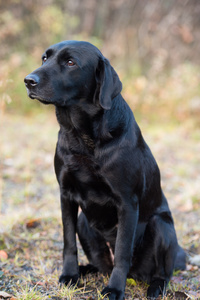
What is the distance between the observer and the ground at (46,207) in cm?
259

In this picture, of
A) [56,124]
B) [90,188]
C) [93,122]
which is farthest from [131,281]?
[56,124]

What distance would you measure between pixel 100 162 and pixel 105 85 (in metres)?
0.47

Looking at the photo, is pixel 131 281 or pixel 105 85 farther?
pixel 131 281

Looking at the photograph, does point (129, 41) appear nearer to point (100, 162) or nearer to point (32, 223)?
point (32, 223)

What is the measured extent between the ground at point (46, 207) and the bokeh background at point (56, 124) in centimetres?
1

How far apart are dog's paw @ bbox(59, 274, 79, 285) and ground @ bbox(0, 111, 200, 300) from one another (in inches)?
2.2

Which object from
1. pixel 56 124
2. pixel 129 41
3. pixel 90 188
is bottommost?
pixel 90 188

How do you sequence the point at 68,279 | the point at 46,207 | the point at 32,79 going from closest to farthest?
the point at 32,79, the point at 68,279, the point at 46,207

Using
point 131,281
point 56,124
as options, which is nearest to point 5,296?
point 131,281

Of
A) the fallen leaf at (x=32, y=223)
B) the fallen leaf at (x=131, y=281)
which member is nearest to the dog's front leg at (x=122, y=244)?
the fallen leaf at (x=131, y=281)

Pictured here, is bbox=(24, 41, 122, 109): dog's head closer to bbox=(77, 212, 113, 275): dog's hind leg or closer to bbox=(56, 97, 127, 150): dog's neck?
bbox=(56, 97, 127, 150): dog's neck

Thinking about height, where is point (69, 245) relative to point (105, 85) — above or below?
below

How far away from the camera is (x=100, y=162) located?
7.48 ft

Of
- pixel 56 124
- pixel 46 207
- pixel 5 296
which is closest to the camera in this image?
pixel 5 296
